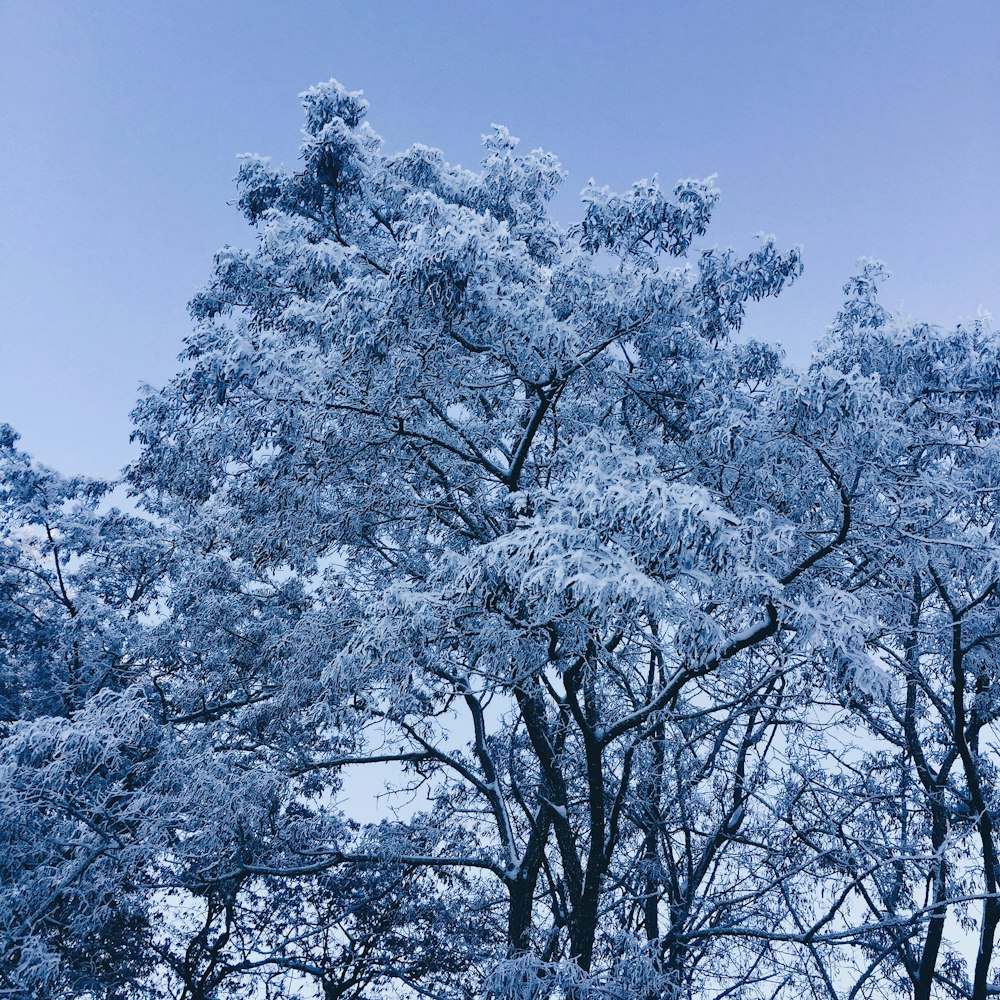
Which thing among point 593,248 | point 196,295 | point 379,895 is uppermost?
point 196,295

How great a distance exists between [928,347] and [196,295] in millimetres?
6031

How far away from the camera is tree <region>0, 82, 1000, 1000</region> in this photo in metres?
4.36

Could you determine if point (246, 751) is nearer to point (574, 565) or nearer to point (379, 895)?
point (379, 895)

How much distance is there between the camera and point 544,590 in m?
3.92

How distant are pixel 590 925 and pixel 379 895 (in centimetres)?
485

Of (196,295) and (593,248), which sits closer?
(593,248)

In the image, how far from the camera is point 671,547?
3816 millimetres

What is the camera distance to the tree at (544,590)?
4363 mm

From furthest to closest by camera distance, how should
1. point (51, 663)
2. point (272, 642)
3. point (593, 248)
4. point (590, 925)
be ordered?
1. point (51, 663)
2. point (272, 642)
3. point (593, 248)
4. point (590, 925)

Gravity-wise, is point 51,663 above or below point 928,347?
below

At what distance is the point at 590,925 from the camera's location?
17.4ft

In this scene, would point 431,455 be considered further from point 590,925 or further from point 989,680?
point 989,680

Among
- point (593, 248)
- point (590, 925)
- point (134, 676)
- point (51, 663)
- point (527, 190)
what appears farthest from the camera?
point (51, 663)

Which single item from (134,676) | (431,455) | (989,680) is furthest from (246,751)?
(989,680)
